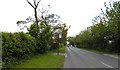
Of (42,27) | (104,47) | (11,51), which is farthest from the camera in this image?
(104,47)

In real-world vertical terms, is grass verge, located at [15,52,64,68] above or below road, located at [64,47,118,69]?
above

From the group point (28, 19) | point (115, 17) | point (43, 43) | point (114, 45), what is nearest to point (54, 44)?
point (28, 19)

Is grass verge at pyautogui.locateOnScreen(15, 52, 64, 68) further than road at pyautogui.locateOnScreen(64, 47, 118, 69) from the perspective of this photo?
No

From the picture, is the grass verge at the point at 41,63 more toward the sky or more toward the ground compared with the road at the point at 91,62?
more toward the sky

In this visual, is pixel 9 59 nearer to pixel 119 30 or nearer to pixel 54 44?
pixel 119 30

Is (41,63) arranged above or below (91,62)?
above

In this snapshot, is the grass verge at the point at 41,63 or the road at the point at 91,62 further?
the road at the point at 91,62

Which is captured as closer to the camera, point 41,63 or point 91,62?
point 41,63

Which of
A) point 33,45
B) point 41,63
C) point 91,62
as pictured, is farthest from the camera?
point 33,45

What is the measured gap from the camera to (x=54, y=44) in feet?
219

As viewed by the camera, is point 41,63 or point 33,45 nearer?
point 41,63

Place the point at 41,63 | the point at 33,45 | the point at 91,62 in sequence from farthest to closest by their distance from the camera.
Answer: the point at 33,45 → the point at 91,62 → the point at 41,63

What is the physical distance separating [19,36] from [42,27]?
20.3 meters

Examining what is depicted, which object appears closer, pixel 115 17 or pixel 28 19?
pixel 115 17
